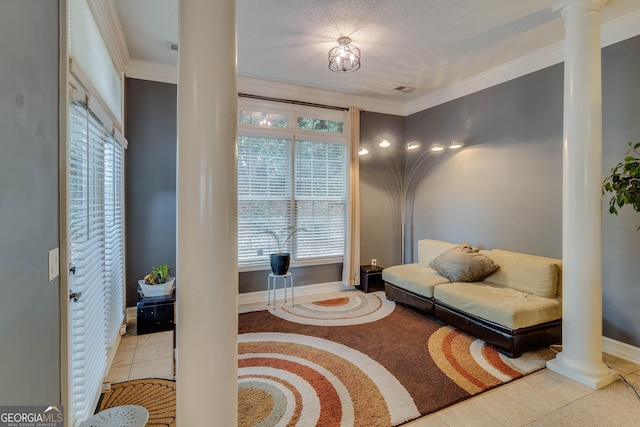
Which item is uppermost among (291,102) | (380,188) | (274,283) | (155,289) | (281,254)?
(291,102)

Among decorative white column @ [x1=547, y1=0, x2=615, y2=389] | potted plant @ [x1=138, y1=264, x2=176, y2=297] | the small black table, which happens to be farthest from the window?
decorative white column @ [x1=547, y1=0, x2=615, y2=389]

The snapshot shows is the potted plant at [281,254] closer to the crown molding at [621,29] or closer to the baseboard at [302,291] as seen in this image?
the baseboard at [302,291]

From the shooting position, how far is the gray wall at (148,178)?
3604 mm

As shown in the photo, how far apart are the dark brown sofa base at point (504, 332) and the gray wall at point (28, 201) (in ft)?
10.1

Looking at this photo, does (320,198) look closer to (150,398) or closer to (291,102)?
(291,102)

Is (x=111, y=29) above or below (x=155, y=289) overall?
above

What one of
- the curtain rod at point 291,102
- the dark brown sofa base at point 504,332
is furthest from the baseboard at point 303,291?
the curtain rod at point 291,102

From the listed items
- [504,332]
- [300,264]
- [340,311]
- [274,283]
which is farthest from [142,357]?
[504,332]

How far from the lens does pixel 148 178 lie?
3.67m

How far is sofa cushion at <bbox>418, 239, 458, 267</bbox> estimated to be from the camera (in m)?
4.17

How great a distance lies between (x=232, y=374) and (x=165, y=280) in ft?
8.37

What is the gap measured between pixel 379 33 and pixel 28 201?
9.71 feet

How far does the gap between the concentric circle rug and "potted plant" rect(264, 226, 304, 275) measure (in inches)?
22.2

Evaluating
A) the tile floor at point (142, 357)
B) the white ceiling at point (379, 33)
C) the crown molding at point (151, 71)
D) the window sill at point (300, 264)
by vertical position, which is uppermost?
the white ceiling at point (379, 33)
